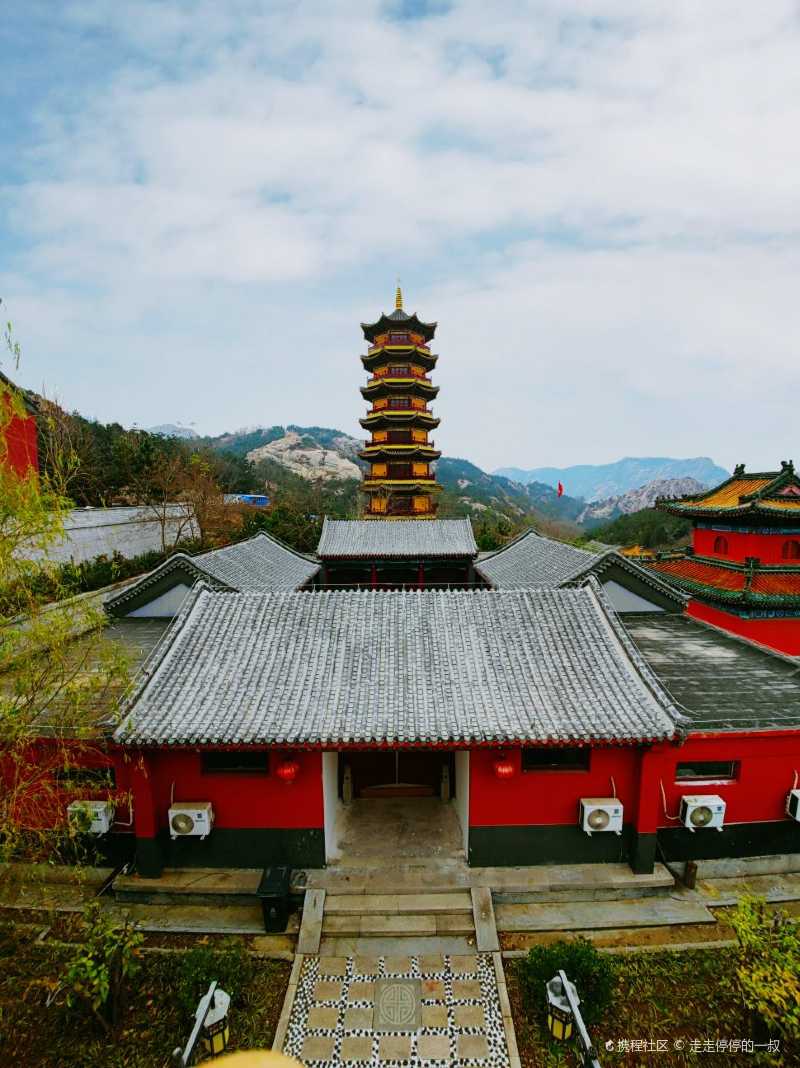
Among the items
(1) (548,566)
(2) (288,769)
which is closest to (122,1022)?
(2) (288,769)

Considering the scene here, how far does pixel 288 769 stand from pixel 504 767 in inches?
126

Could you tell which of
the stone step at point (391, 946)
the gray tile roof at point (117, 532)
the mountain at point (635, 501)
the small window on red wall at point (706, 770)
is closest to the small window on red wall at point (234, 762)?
the stone step at point (391, 946)

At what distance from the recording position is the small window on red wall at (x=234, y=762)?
809cm

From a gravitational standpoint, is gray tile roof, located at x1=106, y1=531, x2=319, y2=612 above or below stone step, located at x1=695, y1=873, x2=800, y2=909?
above

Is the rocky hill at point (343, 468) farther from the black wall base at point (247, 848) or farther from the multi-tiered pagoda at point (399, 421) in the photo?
the black wall base at point (247, 848)

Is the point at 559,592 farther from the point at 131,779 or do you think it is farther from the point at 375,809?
the point at 131,779

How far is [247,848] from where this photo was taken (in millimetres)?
8227

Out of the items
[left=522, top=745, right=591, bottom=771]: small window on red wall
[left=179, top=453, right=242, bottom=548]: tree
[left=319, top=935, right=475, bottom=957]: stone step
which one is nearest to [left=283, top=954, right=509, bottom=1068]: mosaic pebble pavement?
[left=319, top=935, right=475, bottom=957]: stone step

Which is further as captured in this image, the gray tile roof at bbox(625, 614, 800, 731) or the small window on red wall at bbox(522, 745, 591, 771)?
the gray tile roof at bbox(625, 614, 800, 731)

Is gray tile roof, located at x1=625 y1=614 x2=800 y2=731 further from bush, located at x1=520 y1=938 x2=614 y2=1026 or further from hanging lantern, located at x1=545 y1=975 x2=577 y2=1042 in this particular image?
hanging lantern, located at x1=545 y1=975 x2=577 y2=1042

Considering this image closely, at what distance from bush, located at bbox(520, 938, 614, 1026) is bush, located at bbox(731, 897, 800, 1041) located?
145 centimetres

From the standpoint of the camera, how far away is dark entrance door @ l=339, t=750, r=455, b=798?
10.1m

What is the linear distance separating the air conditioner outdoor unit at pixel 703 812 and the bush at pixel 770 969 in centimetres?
191

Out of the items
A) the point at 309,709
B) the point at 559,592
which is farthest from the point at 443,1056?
the point at 559,592
